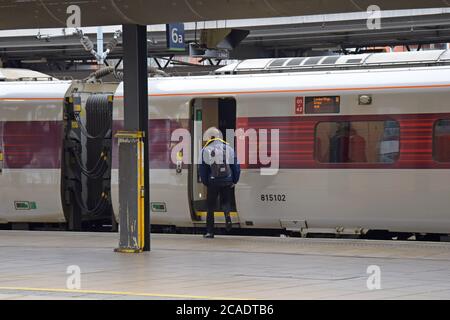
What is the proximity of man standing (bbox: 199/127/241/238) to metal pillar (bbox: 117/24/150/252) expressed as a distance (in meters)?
2.50

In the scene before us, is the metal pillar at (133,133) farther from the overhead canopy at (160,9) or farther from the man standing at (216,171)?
the man standing at (216,171)

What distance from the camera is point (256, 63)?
20875mm

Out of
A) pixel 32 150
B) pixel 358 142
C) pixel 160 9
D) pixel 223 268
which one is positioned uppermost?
pixel 160 9

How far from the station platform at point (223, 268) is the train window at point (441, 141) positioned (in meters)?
1.47

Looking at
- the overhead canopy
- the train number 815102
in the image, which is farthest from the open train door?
the overhead canopy

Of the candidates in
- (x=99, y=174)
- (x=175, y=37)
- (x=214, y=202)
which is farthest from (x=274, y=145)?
(x=99, y=174)

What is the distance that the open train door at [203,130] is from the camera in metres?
19.9

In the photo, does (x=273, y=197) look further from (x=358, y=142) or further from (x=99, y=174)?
(x=99, y=174)

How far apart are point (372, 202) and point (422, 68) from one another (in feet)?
7.68

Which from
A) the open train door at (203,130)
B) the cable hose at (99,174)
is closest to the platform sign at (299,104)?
the open train door at (203,130)

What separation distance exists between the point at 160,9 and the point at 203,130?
16.9ft

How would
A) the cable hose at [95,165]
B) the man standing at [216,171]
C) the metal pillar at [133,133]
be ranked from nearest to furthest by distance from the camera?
the metal pillar at [133,133]
the man standing at [216,171]
the cable hose at [95,165]

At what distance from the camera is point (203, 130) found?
20.1 metres
